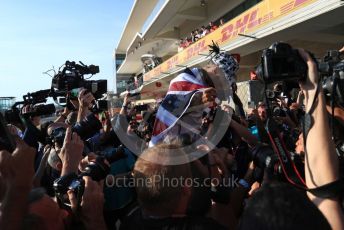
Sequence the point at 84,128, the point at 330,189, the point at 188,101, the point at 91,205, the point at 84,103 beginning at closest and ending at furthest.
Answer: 1. the point at 330,189
2. the point at 91,205
3. the point at 188,101
4. the point at 84,128
5. the point at 84,103

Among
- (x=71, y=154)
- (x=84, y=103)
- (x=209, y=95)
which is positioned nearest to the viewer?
(x=71, y=154)

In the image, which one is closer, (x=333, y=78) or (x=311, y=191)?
(x=311, y=191)

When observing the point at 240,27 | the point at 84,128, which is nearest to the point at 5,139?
the point at 84,128

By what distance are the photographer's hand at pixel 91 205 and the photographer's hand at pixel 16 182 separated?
0.84 feet

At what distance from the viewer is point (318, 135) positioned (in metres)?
1.35

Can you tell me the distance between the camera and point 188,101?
8.44 ft

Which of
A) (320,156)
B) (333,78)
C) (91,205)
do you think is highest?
(333,78)

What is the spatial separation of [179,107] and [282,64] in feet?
3.93

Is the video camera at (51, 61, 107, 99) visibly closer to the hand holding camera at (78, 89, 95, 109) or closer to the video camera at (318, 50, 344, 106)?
the hand holding camera at (78, 89, 95, 109)

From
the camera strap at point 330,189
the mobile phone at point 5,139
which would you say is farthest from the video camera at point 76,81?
the camera strap at point 330,189

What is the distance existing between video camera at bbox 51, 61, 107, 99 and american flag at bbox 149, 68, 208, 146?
2.73 feet

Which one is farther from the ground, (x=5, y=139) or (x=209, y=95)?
(x=209, y=95)

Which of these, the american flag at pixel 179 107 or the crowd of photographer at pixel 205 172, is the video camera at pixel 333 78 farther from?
the american flag at pixel 179 107

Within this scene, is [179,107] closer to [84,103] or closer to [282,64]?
[84,103]
